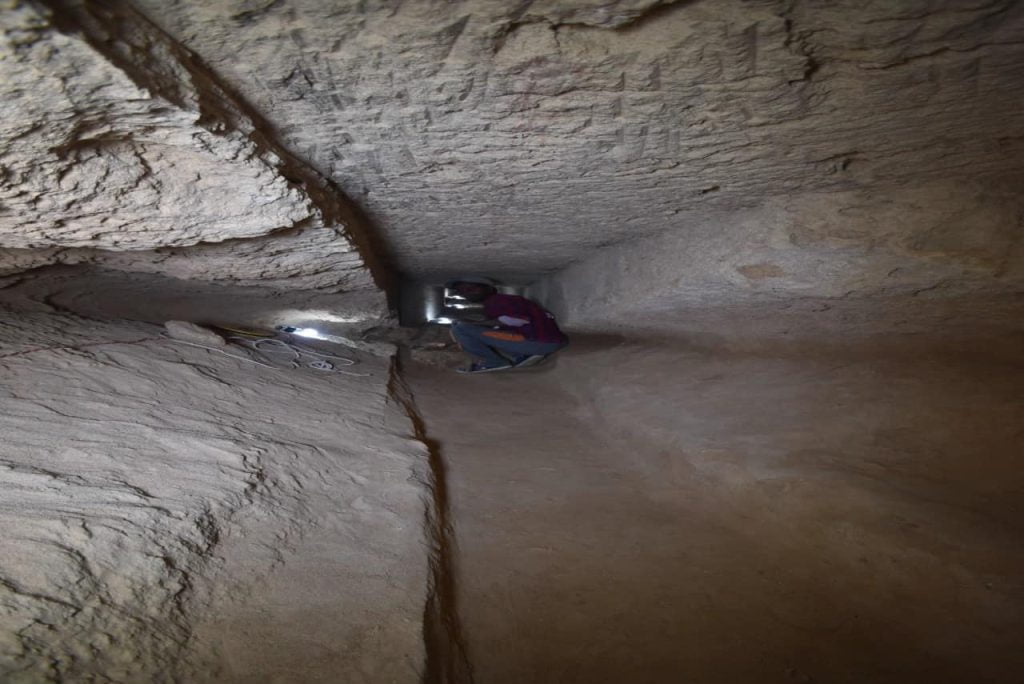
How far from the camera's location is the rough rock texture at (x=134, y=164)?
1690mm

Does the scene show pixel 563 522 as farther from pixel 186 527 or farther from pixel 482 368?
pixel 482 368

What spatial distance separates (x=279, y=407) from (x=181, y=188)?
1276mm

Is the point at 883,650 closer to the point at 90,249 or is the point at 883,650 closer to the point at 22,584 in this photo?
the point at 22,584

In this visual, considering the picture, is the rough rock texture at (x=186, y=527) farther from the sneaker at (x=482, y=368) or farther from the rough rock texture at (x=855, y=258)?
the sneaker at (x=482, y=368)

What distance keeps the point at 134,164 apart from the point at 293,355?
2384mm

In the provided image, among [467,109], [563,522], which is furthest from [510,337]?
[467,109]

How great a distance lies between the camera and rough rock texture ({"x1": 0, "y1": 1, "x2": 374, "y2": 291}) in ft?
5.55

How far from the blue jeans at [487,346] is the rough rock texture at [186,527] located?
2.58 metres

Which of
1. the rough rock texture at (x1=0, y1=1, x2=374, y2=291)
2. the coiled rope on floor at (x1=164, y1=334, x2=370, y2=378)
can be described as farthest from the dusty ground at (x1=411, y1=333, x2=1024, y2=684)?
the rough rock texture at (x1=0, y1=1, x2=374, y2=291)

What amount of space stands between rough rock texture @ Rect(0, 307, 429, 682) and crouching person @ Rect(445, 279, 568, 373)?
256cm

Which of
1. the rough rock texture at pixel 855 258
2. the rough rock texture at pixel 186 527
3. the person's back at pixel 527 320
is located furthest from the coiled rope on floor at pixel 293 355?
the rough rock texture at pixel 855 258

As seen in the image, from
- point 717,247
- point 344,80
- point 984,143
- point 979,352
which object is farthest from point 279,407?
Result: point 979,352

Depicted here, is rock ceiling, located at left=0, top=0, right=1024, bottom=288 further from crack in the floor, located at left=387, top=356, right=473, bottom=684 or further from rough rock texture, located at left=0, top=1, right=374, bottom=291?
crack in the floor, located at left=387, top=356, right=473, bottom=684

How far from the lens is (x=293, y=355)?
4.59 m
